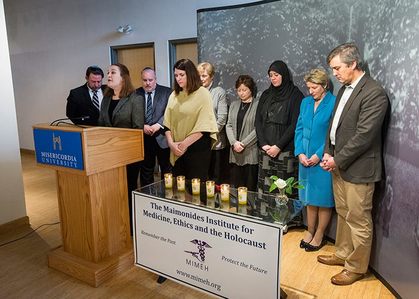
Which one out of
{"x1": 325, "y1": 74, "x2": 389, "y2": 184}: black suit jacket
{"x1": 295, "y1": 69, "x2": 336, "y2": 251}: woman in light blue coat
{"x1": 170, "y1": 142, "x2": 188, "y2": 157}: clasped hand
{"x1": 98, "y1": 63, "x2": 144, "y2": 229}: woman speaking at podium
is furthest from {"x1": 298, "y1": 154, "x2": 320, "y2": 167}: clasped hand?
{"x1": 98, "y1": 63, "x2": 144, "y2": 229}: woman speaking at podium

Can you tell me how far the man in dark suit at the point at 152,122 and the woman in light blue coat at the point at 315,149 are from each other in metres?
1.13

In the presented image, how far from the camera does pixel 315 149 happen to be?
246cm

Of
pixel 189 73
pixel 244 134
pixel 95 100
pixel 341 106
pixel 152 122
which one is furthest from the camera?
pixel 95 100

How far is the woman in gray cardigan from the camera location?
2957 mm

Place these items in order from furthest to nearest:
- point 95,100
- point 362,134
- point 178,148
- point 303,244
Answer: point 95,100
point 303,244
point 178,148
point 362,134

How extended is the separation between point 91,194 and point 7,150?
1355 mm

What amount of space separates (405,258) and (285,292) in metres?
0.69

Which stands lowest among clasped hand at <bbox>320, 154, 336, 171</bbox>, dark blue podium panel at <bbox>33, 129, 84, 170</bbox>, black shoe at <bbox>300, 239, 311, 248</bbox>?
black shoe at <bbox>300, 239, 311, 248</bbox>

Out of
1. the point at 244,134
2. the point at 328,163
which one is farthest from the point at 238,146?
the point at 328,163

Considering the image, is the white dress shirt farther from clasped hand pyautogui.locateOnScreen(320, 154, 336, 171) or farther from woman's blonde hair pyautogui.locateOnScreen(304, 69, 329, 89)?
woman's blonde hair pyautogui.locateOnScreen(304, 69, 329, 89)

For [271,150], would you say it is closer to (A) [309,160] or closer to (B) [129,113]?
(A) [309,160]

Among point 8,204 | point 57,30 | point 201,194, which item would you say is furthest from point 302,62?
point 57,30

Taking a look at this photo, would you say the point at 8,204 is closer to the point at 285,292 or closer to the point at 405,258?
the point at 285,292

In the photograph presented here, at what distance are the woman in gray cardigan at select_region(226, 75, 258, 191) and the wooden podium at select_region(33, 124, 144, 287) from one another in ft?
3.48
